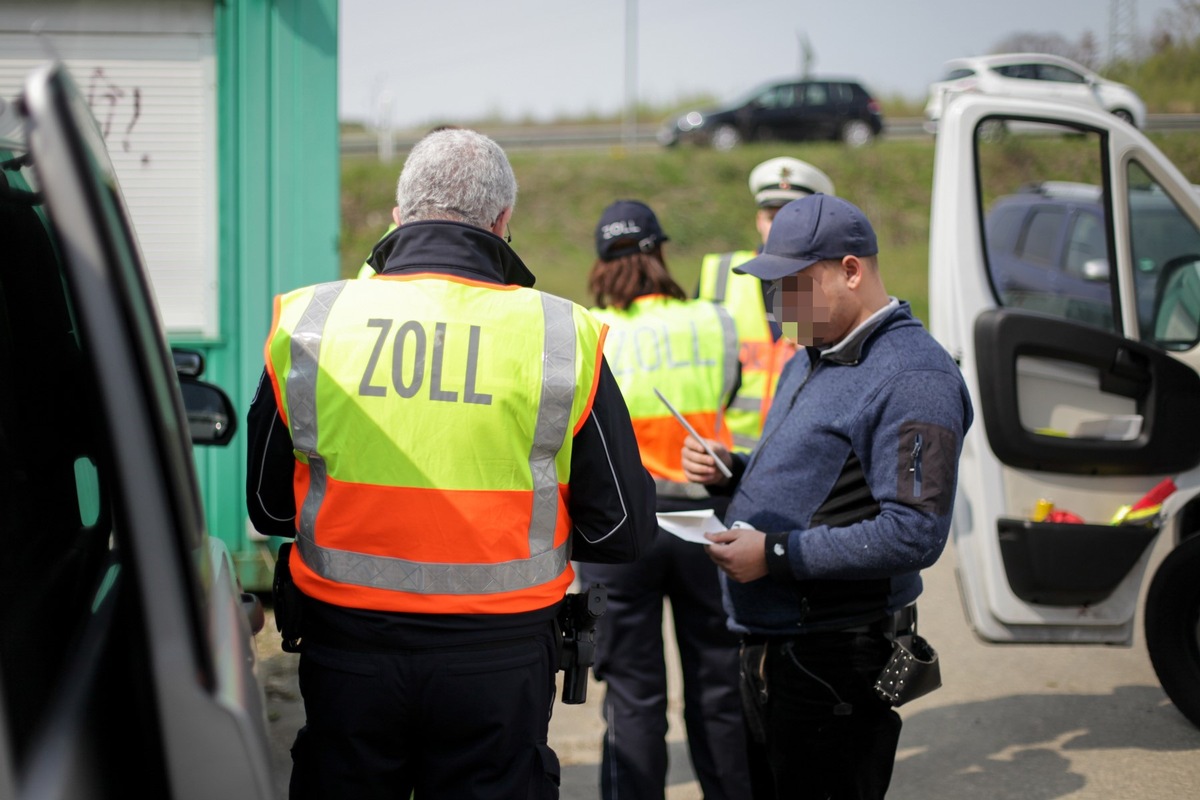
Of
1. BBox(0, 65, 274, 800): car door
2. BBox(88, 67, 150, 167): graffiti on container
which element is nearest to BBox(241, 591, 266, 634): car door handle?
BBox(0, 65, 274, 800): car door

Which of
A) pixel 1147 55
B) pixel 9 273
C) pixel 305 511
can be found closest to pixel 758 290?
pixel 305 511

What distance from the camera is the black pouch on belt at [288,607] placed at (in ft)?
A: 7.52

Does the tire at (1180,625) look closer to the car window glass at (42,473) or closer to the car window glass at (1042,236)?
the car window glass at (1042,236)

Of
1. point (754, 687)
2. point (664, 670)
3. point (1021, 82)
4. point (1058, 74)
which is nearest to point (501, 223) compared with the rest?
point (754, 687)

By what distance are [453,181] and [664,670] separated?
2.02m

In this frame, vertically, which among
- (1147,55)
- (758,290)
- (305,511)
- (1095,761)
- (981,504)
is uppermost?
(1147,55)

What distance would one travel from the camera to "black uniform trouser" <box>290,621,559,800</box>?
7.08 feet

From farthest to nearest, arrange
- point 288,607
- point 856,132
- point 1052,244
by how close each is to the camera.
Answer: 1. point 856,132
2. point 1052,244
3. point 288,607

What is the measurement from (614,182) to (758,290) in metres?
21.2

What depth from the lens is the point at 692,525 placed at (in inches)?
113

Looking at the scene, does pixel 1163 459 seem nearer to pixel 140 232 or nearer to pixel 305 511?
pixel 305 511

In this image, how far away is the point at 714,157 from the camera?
A: 2555 centimetres

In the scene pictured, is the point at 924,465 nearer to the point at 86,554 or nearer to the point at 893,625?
the point at 893,625

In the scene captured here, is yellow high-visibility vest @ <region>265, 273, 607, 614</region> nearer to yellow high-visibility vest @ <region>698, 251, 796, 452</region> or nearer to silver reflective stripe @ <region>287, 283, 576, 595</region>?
silver reflective stripe @ <region>287, 283, 576, 595</region>
